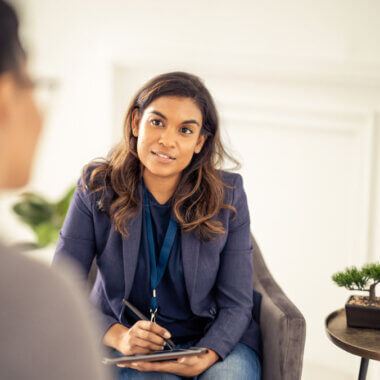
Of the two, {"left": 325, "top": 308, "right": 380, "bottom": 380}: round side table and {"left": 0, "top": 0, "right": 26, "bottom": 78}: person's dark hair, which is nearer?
{"left": 0, "top": 0, "right": 26, "bottom": 78}: person's dark hair

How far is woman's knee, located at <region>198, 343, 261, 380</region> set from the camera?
139 cm

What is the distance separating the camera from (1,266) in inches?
19.3

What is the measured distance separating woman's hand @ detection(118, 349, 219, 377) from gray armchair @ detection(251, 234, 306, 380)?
20 cm

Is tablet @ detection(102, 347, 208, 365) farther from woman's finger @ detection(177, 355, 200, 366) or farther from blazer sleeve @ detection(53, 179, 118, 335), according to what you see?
blazer sleeve @ detection(53, 179, 118, 335)

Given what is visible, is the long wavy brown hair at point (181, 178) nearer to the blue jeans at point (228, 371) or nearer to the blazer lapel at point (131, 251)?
the blazer lapel at point (131, 251)

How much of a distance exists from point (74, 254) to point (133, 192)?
252mm

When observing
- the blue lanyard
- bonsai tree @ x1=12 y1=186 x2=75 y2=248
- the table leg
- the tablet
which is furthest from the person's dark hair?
bonsai tree @ x1=12 y1=186 x2=75 y2=248

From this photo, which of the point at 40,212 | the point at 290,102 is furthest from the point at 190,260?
the point at 40,212

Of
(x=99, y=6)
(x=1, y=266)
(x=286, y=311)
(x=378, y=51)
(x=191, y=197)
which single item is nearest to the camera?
(x=1, y=266)

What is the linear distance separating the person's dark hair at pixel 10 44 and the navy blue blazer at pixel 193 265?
986 mm

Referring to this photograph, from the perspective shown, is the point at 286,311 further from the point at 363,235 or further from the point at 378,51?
the point at 378,51

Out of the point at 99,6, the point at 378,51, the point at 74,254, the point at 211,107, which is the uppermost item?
the point at 99,6

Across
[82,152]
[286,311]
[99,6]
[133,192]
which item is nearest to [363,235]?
[286,311]

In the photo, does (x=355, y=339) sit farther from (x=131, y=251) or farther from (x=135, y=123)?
(x=135, y=123)
